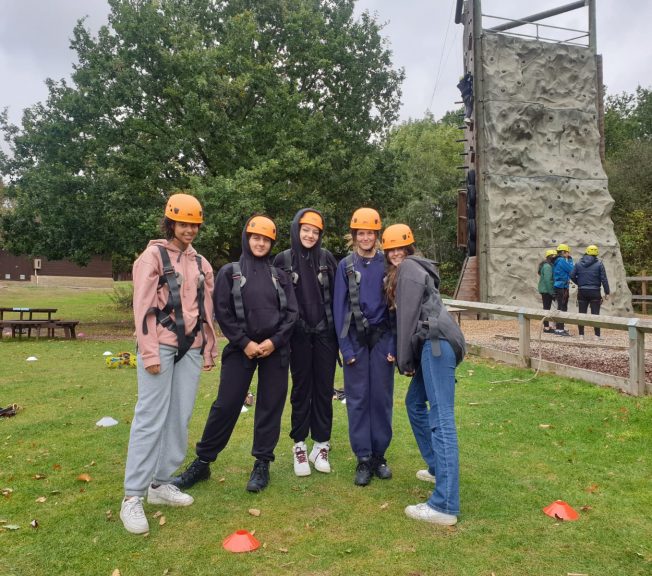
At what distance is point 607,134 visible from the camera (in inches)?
1604

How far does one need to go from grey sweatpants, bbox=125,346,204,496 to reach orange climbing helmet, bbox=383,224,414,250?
156cm

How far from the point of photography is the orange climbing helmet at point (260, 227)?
14.3 ft

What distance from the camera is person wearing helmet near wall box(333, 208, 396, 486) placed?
4.43m

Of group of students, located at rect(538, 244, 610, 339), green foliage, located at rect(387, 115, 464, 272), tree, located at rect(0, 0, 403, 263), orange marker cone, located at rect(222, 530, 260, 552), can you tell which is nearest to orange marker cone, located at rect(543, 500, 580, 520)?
orange marker cone, located at rect(222, 530, 260, 552)

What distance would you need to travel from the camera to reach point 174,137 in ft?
56.1

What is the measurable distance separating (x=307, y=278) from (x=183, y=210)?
118cm

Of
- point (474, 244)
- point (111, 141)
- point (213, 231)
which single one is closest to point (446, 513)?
point (213, 231)

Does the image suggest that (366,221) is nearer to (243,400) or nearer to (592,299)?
(243,400)

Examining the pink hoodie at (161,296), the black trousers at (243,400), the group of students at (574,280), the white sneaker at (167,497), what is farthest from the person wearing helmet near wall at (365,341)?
the group of students at (574,280)

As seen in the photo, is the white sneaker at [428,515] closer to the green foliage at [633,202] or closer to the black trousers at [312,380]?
the black trousers at [312,380]

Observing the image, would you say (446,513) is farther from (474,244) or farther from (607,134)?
(607,134)

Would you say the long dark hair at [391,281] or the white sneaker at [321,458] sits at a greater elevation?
the long dark hair at [391,281]

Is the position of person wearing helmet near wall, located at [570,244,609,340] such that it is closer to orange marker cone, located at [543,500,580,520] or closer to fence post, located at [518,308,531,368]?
fence post, located at [518,308,531,368]

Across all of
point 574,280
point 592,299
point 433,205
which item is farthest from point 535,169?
point 433,205
